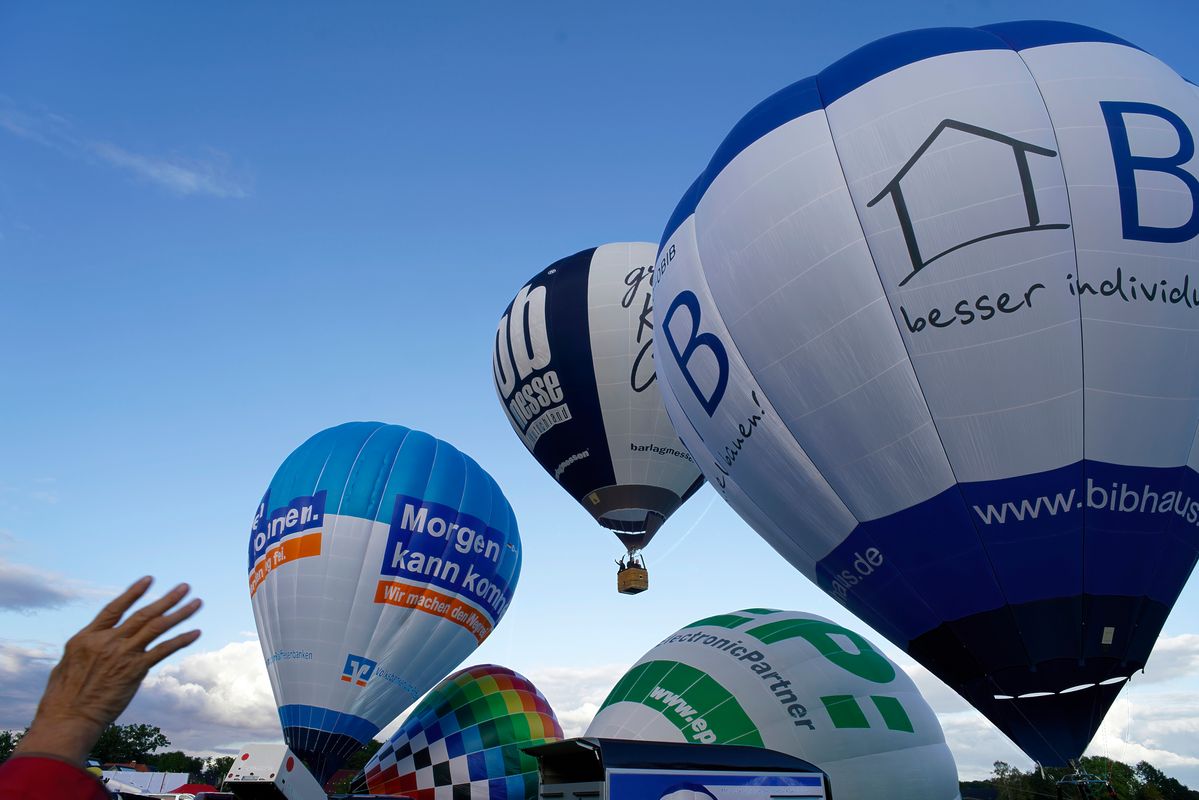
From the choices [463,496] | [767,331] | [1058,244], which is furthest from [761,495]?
[463,496]

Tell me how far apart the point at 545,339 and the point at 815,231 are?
932 cm

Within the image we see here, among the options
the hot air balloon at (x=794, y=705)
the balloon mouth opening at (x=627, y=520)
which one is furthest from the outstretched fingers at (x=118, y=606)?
the balloon mouth opening at (x=627, y=520)

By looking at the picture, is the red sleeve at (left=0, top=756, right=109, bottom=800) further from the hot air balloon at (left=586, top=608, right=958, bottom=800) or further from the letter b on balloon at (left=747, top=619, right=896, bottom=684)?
the letter b on balloon at (left=747, top=619, right=896, bottom=684)

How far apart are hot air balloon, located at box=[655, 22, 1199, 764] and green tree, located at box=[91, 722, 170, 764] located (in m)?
77.2

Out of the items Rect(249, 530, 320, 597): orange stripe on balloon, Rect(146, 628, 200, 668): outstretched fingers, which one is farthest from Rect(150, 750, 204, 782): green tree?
Rect(146, 628, 200, 668): outstretched fingers

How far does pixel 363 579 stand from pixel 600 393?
5.49 metres

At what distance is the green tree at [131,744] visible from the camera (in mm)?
68875

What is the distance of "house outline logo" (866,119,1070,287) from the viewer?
22.6 ft

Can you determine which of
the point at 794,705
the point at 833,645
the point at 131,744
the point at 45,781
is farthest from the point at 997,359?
the point at 131,744

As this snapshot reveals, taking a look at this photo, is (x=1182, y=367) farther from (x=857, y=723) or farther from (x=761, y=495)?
(x=857, y=723)

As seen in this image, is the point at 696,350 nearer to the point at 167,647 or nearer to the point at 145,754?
the point at 167,647

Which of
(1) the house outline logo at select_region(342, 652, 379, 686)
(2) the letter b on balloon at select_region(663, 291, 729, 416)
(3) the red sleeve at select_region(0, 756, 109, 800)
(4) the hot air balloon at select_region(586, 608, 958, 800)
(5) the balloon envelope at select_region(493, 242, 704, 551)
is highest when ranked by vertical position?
(5) the balloon envelope at select_region(493, 242, 704, 551)

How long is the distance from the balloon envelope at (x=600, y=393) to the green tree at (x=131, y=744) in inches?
2694

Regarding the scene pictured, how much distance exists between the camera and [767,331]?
7855 millimetres
